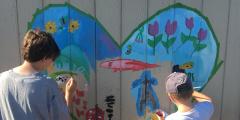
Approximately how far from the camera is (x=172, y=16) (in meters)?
1.61

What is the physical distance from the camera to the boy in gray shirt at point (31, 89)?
0.95m

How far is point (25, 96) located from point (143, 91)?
110 centimetres

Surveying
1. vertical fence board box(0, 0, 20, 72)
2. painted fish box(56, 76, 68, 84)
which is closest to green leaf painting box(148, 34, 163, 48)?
painted fish box(56, 76, 68, 84)

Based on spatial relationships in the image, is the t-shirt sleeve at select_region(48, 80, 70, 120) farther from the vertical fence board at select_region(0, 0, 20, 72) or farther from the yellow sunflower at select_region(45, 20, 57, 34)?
the vertical fence board at select_region(0, 0, 20, 72)

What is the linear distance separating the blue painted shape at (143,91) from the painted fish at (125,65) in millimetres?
73

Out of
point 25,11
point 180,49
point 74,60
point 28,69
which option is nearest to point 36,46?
point 28,69

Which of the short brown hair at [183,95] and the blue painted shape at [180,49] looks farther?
the blue painted shape at [180,49]

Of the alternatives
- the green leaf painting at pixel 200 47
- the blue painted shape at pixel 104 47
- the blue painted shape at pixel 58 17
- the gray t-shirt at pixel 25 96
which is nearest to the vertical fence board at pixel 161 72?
the green leaf painting at pixel 200 47

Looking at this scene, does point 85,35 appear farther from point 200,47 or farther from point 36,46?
point 200,47

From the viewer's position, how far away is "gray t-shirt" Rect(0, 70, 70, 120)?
0.94 meters

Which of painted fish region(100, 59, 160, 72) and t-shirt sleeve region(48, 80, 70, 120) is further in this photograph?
painted fish region(100, 59, 160, 72)

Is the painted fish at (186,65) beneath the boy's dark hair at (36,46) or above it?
beneath

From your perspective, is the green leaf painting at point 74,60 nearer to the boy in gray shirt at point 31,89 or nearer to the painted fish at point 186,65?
the boy in gray shirt at point 31,89

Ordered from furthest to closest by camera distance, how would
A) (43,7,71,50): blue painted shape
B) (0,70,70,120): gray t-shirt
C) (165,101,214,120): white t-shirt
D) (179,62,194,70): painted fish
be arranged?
(179,62,194,70): painted fish → (43,7,71,50): blue painted shape → (165,101,214,120): white t-shirt → (0,70,70,120): gray t-shirt
